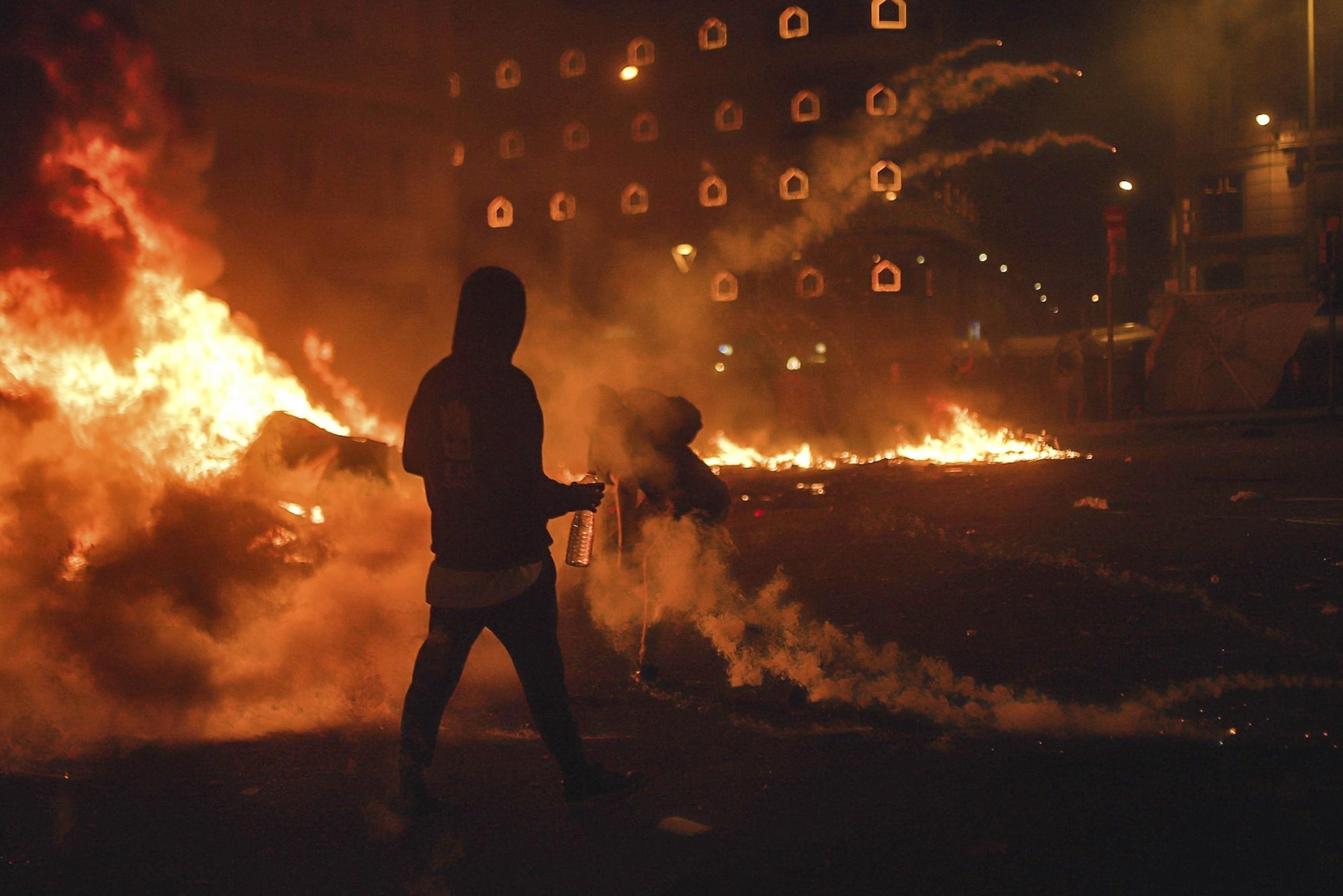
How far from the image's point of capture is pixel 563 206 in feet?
118

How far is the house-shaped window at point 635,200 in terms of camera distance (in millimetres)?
34594

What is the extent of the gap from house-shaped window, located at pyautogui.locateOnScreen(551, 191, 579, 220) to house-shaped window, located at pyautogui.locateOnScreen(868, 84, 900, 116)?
10.1m

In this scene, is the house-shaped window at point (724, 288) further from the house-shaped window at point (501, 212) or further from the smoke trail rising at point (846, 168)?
the house-shaped window at point (501, 212)

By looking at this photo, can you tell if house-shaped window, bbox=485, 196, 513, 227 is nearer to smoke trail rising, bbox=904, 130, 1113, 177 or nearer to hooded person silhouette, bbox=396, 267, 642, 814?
smoke trail rising, bbox=904, 130, 1113, 177

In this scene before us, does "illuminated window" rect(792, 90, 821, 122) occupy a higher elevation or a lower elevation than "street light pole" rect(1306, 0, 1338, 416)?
higher

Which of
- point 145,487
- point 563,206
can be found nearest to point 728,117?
point 563,206

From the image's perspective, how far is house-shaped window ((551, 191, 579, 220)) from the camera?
35906 millimetres

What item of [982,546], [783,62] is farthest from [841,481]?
[783,62]

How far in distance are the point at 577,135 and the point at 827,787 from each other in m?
34.2

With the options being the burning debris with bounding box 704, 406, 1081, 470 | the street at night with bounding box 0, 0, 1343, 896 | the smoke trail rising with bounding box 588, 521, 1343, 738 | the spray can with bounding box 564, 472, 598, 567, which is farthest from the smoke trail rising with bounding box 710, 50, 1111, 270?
the spray can with bounding box 564, 472, 598, 567

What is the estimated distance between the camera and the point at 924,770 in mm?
3834

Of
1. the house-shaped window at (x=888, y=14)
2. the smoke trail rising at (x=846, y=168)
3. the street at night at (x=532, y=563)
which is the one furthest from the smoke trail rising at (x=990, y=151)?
the street at night at (x=532, y=563)

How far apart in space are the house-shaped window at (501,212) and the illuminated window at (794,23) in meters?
10.8

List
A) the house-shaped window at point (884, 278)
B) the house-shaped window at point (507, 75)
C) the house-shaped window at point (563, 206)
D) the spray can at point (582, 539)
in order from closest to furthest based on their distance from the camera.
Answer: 1. the spray can at point (582, 539)
2. the house-shaped window at point (884, 278)
3. the house-shaped window at point (563, 206)
4. the house-shaped window at point (507, 75)
